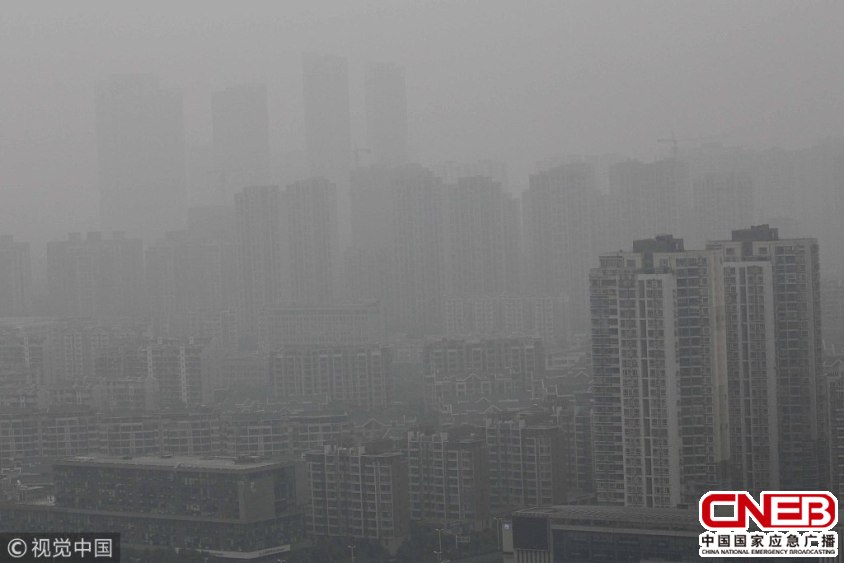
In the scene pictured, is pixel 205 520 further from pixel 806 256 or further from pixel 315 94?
pixel 315 94

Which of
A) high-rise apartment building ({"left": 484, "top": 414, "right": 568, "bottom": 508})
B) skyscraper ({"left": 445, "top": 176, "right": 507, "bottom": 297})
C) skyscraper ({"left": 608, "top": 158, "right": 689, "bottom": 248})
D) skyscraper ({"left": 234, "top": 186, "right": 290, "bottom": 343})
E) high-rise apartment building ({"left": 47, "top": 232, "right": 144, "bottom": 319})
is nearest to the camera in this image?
high-rise apartment building ({"left": 484, "top": 414, "right": 568, "bottom": 508})

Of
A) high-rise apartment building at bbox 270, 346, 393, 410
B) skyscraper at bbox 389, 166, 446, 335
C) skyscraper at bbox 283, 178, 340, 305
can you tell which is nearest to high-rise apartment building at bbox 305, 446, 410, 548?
high-rise apartment building at bbox 270, 346, 393, 410

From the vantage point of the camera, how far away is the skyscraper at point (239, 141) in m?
11.7

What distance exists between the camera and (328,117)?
11945mm

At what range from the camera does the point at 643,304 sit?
5824 millimetres

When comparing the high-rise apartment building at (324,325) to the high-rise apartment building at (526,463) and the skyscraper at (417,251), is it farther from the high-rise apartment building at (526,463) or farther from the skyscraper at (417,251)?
the high-rise apartment building at (526,463)

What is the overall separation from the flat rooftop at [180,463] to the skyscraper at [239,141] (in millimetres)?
4956

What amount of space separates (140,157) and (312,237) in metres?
2.33

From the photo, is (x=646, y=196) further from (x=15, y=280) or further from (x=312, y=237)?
(x=15, y=280)

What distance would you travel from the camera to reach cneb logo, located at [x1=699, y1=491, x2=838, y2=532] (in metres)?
3.37

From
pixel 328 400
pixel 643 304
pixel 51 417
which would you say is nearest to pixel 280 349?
pixel 328 400

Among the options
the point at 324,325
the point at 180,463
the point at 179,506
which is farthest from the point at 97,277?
the point at 179,506

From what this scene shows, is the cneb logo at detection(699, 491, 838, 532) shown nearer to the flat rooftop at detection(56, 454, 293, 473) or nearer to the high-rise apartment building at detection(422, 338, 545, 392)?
the flat rooftop at detection(56, 454, 293, 473)

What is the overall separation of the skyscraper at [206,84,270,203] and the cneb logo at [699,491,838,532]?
821 cm
